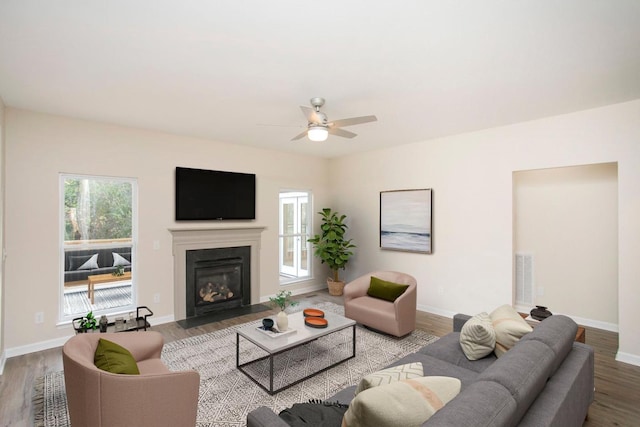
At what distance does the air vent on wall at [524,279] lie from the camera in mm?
4754

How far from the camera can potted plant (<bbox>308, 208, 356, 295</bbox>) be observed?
606 centimetres

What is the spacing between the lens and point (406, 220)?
5.38 m

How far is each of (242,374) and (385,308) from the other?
6.07ft

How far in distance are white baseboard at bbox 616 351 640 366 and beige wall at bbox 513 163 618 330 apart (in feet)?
3.40

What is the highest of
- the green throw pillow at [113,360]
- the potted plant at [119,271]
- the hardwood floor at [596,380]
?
the potted plant at [119,271]

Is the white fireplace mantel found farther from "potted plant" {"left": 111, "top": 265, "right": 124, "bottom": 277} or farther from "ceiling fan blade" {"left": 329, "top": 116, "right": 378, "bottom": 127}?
"ceiling fan blade" {"left": 329, "top": 116, "right": 378, "bottom": 127}

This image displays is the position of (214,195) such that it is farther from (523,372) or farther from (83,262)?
(523,372)

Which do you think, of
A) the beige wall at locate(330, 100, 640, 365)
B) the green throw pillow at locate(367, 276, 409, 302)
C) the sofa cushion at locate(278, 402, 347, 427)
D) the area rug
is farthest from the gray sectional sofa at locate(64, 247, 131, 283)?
the beige wall at locate(330, 100, 640, 365)

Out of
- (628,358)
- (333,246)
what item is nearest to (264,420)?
(628,358)

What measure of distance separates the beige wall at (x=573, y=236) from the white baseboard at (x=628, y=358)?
3.40 feet

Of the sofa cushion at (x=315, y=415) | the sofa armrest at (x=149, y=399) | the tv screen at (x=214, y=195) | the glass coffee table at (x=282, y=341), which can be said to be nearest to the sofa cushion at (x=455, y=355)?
the glass coffee table at (x=282, y=341)

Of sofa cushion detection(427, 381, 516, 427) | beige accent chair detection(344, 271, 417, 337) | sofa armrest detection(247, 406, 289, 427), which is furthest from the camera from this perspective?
beige accent chair detection(344, 271, 417, 337)

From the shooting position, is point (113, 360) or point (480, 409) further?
point (113, 360)

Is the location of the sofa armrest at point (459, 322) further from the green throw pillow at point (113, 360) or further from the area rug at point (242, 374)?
the green throw pillow at point (113, 360)
